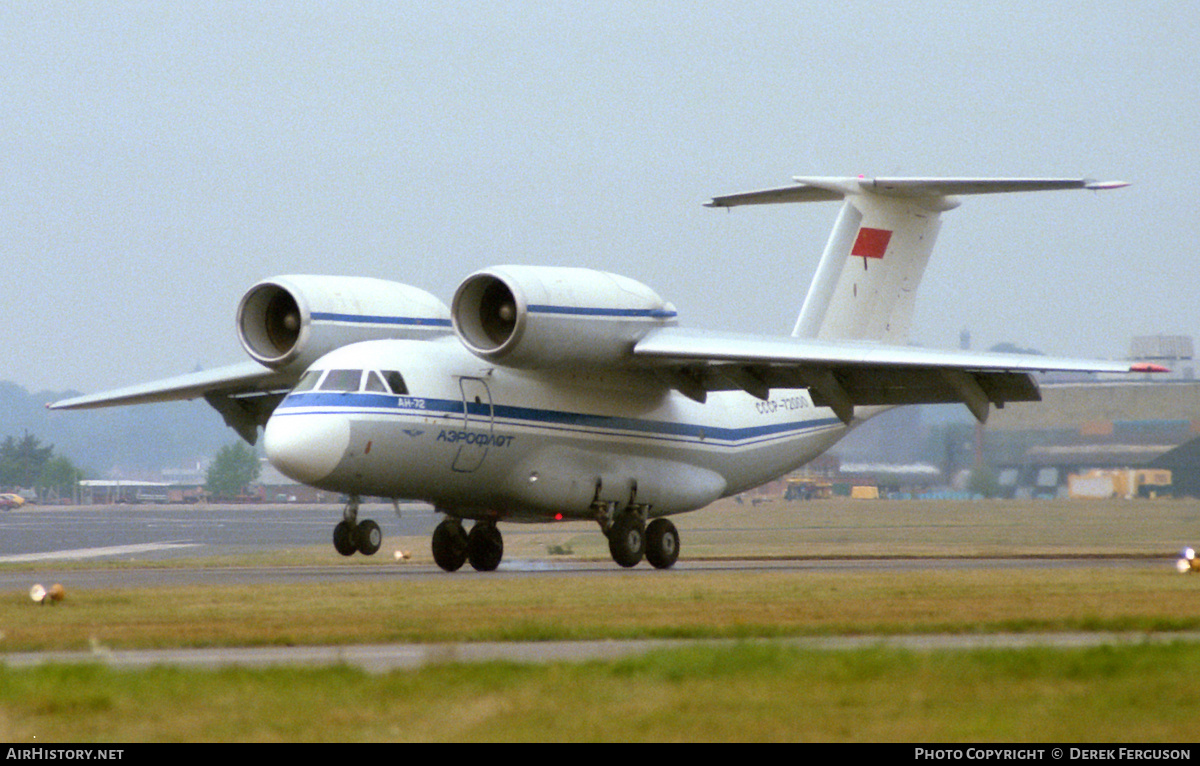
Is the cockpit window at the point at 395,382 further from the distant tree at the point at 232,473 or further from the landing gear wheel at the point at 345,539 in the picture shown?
the distant tree at the point at 232,473

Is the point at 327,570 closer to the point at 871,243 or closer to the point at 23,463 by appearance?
the point at 871,243

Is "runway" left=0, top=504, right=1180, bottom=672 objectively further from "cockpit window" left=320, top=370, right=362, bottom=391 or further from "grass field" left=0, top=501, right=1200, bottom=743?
"cockpit window" left=320, top=370, right=362, bottom=391

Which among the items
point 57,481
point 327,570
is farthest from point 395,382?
point 57,481

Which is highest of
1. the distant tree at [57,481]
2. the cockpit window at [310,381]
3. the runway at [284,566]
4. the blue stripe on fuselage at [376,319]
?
the blue stripe on fuselage at [376,319]

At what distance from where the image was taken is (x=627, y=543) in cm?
2608

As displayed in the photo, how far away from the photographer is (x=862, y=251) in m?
29.8

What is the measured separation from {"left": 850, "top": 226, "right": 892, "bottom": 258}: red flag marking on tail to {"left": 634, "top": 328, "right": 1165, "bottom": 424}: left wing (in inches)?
125

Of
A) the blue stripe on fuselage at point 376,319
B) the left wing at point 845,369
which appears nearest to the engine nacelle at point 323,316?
the blue stripe on fuselage at point 376,319

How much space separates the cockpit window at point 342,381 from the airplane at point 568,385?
30mm

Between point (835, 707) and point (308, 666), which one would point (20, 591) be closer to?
point (308, 666)

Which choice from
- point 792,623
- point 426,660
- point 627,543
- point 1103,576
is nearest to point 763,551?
point 627,543

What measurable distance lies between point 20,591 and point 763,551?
54.4 ft

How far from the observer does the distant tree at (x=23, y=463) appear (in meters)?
129

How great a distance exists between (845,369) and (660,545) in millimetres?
4035
